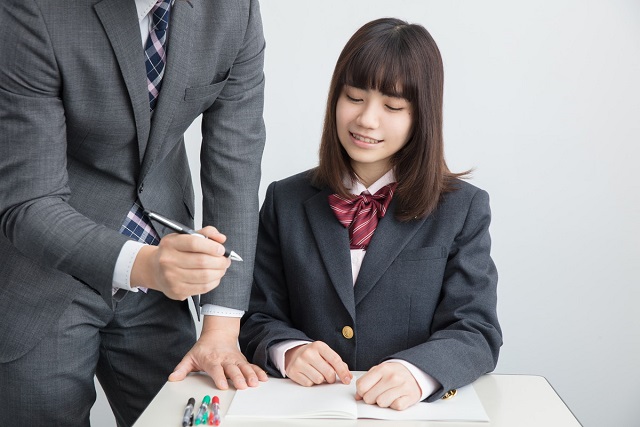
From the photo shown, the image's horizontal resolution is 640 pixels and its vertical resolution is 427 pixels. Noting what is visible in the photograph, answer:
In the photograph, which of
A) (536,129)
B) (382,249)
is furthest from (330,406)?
(536,129)

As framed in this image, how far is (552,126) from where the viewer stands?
273 centimetres

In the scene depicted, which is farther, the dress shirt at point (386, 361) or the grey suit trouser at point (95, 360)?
the grey suit trouser at point (95, 360)

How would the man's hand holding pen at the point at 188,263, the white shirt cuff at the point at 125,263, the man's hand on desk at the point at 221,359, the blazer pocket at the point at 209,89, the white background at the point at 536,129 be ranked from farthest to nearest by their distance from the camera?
the white background at the point at 536,129 < the blazer pocket at the point at 209,89 < the man's hand on desk at the point at 221,359 < the white shirt cuff at the point at 125,263 < the man's hand holding pen at the point at 188,263

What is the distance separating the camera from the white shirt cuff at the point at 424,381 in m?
1.48

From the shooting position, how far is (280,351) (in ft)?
5.36

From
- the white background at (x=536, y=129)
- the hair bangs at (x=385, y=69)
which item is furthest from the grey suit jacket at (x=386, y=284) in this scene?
the white background at (x=536, y=129)

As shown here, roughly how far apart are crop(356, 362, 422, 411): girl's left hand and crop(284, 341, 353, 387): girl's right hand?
0.05 m

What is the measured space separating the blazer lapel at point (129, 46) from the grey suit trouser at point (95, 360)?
38 centimetres

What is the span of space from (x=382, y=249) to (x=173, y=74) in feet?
1.81

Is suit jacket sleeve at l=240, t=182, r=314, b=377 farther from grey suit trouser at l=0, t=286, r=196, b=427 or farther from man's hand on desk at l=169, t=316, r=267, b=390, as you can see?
grey suit trouser at l=0, t=286, r=196, b=427

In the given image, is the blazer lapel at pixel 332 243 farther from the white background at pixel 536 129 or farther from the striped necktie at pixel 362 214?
the white background at pixel 536 129

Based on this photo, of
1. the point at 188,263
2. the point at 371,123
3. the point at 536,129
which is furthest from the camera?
the point at 536,129

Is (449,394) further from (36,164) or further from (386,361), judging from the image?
(36,164)

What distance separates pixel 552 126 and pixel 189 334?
4.64 ft
